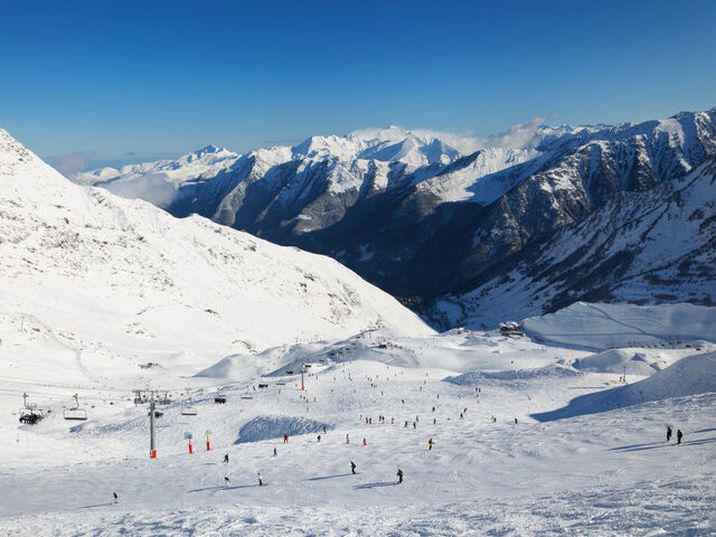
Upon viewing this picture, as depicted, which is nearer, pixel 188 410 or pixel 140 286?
pixel 188 410

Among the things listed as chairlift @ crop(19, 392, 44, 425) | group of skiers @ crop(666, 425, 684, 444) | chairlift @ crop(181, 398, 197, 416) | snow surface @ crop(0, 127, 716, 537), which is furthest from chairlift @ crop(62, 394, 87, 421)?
group of skiers @ crop(666, 425, 684, 444)

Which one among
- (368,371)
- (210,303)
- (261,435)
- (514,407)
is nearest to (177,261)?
(210,303)

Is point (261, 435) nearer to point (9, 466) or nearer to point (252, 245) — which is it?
point (9, 466)

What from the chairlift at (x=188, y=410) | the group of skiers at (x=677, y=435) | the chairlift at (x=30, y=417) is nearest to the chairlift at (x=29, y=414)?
the chairlift at (x=30, y=417)

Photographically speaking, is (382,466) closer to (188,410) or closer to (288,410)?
(288,410)

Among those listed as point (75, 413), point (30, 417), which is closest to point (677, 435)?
point (75, 413)

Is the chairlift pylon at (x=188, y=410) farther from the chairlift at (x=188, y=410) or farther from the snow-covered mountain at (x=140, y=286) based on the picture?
the snow-covered mountain at (x=140, y=286)
